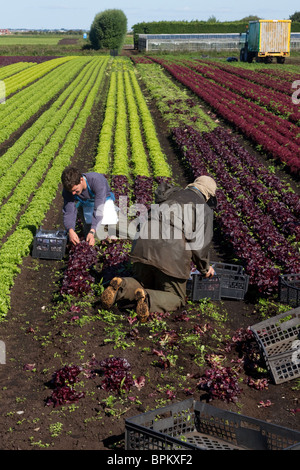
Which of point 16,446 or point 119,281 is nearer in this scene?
point 16,446

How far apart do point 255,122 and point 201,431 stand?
21236 mm

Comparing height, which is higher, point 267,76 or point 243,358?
point 267,76

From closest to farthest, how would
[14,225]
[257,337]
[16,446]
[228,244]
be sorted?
[16,446] < [257,337] < [228,244] < [14,225]

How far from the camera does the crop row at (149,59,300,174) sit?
1968cm

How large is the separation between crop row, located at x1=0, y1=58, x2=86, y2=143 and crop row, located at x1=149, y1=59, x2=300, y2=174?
871 cm

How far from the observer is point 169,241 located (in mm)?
7441

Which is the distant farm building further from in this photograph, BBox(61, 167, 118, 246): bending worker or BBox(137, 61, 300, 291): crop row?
BBox(61, 167, 118, 246): bending worker

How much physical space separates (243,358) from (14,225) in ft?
23.4

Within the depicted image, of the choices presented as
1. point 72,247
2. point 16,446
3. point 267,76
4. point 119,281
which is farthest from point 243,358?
point 267,76

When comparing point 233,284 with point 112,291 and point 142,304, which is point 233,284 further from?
point 112,291

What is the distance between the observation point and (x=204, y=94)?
33438mm

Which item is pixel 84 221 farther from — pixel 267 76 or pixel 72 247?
pixel 267 76

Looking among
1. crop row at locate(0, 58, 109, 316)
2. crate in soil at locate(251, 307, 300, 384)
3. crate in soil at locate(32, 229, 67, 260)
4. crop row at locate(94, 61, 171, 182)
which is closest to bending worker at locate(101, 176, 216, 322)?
crate in soil at locate(251, 307, 300, 384)

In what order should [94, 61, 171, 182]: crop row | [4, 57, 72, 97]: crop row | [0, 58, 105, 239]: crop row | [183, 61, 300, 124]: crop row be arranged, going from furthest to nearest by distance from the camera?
[4, 57, 72, 97]: crop row → [183, 61, 300, 124]: crop row → [94, 61, 171, 182]: crop row → [0, 58, 105, 239]: crop row
